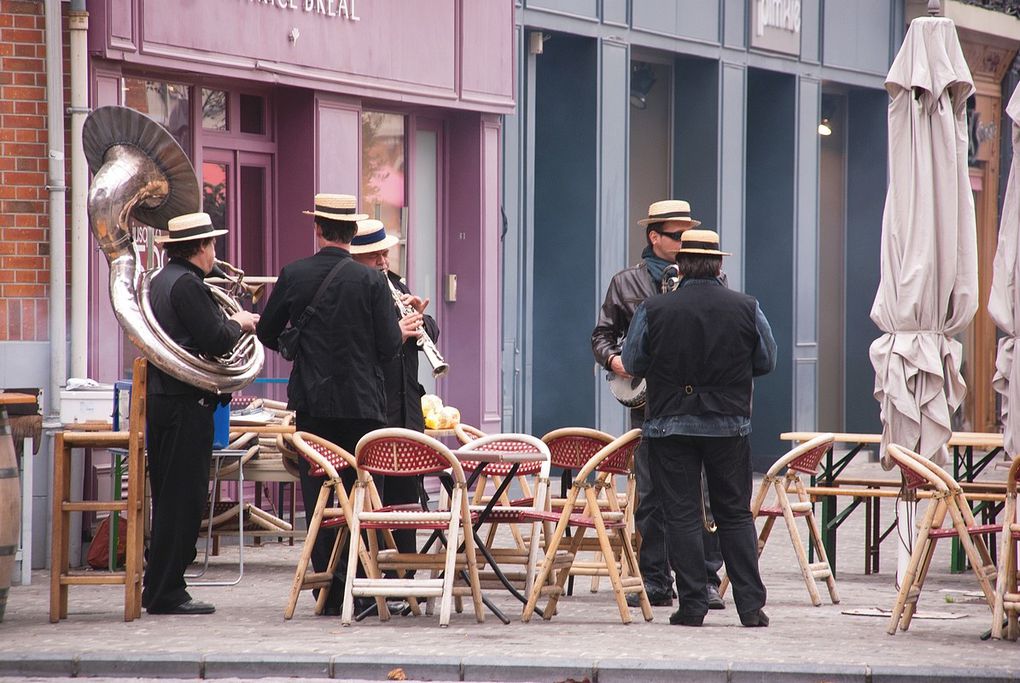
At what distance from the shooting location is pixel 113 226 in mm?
9688

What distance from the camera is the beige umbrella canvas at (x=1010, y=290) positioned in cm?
940

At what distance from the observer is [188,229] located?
29.7 ft

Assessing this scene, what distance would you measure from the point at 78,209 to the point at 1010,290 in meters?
5.40

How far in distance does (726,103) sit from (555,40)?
2.43 metres

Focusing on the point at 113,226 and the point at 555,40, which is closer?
the point at 113,226

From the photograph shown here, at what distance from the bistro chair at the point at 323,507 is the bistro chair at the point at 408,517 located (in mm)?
114

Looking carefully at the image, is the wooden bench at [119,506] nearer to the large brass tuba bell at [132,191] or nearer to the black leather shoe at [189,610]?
the black leather shoe at [189,610]

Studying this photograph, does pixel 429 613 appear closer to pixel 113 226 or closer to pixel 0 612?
pixel 0 612

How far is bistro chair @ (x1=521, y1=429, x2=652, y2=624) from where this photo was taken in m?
8.70

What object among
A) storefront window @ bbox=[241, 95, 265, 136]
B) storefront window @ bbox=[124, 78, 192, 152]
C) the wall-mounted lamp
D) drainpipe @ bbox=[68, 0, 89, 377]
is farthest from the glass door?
drainpipe @ bbox=[68, 0, 89, 377]

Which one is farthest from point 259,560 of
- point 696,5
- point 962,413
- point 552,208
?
point 962,413

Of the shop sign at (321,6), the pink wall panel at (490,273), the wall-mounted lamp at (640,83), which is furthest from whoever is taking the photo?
the wall-mounted lamp at (640,83)

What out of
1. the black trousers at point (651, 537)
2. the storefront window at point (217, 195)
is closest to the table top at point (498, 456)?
the black trousers at point (651, 537)

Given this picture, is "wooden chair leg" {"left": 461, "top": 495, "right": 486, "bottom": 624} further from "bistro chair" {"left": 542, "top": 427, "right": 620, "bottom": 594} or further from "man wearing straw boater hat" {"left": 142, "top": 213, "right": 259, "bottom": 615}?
"man wearing straw boater hat" {"left": 142, "top": 213, "right": 259, "bottom": 615}
